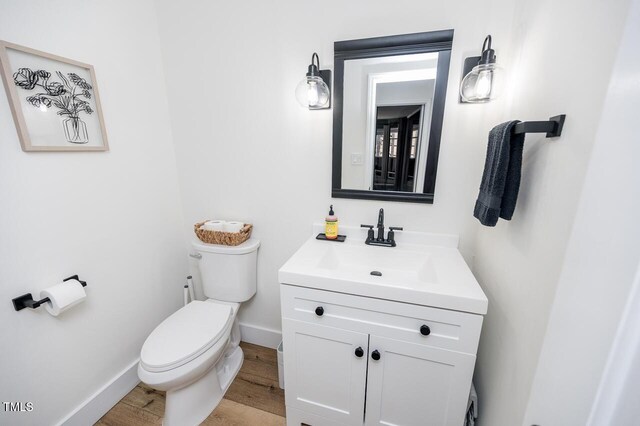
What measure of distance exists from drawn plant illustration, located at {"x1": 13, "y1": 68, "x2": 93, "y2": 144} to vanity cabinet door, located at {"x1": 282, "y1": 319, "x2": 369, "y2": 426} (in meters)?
1.34

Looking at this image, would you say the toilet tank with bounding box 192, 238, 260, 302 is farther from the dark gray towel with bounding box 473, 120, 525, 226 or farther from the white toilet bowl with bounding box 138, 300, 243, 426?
the dark gray towel with bounding box 473, 120, 525, 226

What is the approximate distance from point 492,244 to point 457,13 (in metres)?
1.05

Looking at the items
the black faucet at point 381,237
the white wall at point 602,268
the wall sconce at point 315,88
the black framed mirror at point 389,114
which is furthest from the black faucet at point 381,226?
the white wall at point 602,268

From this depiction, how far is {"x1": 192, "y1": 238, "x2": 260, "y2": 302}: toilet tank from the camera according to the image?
59.5 inches

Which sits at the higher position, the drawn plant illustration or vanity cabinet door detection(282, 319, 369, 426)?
the drawn plant illustration

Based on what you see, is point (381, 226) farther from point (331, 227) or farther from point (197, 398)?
point (197, 398)

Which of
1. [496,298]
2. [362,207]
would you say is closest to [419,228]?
[362,207]

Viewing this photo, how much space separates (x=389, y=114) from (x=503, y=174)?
0.64 metres

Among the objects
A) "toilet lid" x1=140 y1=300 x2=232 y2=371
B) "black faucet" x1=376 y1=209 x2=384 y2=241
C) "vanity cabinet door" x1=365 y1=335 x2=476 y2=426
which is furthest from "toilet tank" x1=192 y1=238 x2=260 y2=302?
"vanity cabinet door" x1=365 y1=335 x2=476 y2=426

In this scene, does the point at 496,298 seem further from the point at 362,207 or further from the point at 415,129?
the point at 415,129

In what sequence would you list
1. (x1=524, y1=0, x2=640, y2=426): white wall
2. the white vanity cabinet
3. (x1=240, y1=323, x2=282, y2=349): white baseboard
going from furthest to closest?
(x1=240, y1=323, x2=282, y2=349): white baseboard → the white vanity cabinet → (x1=524, y1=0, x2=640, y2=426): white wall

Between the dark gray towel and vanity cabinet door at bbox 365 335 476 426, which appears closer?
the dark gray towel

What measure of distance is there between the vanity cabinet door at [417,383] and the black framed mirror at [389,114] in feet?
2.39

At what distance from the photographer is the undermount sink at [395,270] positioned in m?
0.90
